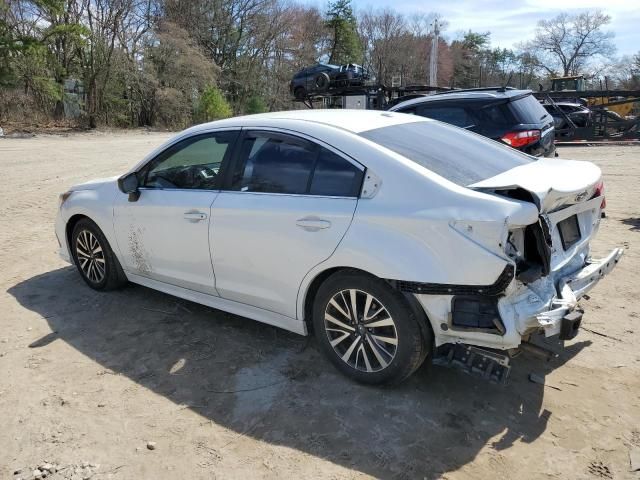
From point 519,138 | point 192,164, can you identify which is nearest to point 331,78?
point 519,138

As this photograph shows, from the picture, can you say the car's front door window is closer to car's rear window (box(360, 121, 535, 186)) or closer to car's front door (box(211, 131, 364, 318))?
car's front door (box(211, 131, 364, 318))

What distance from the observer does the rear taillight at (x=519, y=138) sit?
24.9 feet

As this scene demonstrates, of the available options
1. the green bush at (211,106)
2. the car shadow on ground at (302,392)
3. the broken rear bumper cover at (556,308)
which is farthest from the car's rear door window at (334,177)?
the green bush at (211,106)

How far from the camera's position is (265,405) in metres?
3.15

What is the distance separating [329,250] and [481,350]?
3.34 ft

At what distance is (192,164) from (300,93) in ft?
56.4

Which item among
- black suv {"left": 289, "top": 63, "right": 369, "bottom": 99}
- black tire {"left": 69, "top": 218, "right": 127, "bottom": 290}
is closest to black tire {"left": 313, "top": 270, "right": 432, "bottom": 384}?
black tire {"left": 69, "top": 218, "right": 127, "bottom": 290}

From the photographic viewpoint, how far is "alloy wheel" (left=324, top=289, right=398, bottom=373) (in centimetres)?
306

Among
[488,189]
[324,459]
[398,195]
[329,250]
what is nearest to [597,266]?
[488,189]

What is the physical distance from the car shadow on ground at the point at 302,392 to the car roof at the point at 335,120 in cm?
157

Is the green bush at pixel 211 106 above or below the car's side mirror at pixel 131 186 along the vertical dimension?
above

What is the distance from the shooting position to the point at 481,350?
9.55ft

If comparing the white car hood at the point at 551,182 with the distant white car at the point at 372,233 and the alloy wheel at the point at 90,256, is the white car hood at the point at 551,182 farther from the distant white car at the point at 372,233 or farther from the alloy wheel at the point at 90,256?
the alloy wheel at the point at 90,256

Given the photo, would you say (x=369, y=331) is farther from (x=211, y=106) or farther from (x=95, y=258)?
(x=211, y=106)
